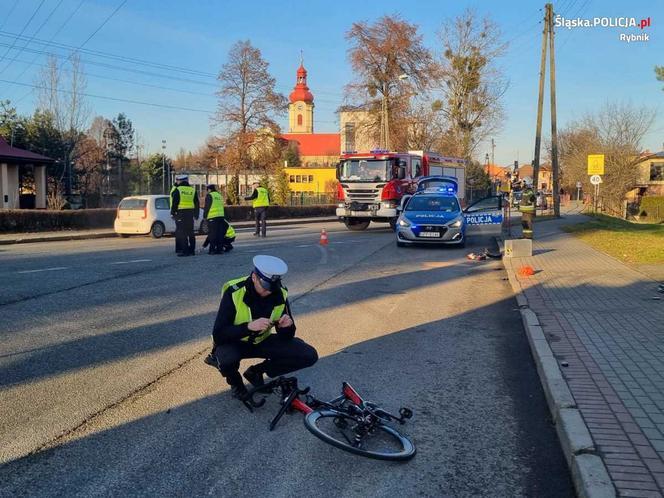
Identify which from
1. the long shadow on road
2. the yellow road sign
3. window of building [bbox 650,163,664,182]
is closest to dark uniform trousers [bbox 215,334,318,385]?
the long shadow on road

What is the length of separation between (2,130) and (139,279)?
126ft

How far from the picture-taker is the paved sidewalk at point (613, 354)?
399cm

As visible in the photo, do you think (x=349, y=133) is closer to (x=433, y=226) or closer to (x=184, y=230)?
(x=433, y=226)

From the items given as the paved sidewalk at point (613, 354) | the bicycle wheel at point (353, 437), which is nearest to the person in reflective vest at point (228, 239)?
the paved sidewalk at point (613, 354)

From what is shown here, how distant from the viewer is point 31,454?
412cm

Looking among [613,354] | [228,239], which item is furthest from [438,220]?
[613,354]

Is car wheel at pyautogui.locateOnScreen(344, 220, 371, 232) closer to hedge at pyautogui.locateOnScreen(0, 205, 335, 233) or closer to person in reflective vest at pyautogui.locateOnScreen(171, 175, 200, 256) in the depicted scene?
hedge at pyautogui.locateOnScreen(0, 205, 335, 233)

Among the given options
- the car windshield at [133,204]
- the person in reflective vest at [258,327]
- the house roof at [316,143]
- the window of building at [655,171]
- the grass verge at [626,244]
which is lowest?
the grass verge at [626,244]

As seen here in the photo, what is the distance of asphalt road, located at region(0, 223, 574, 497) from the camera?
153 inches

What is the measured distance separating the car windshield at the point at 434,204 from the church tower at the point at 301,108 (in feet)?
342

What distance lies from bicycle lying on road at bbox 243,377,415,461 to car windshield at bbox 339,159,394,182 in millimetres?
20670

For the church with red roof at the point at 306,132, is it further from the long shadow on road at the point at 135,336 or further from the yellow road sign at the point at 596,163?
the long shadow on road at the point at 135,336

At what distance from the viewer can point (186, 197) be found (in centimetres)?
1511

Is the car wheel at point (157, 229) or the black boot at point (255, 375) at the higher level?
the car wheel at point (157, 229)
